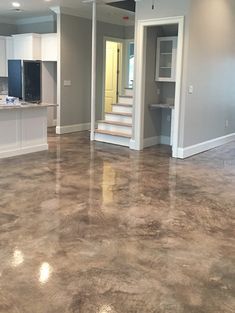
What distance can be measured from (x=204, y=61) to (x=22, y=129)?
3.45m

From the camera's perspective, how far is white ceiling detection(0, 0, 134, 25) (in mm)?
7762

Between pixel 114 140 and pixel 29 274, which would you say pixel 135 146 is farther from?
pixel 29 274

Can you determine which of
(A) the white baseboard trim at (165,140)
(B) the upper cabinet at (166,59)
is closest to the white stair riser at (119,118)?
(A) the white baseboard trim at (165,140)

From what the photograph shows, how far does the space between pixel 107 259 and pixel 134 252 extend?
0.26 metres

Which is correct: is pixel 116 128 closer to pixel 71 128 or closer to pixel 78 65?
pixel 71 128

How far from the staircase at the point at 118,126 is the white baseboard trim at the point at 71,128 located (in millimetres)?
1136

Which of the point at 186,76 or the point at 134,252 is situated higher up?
the point at 186,76

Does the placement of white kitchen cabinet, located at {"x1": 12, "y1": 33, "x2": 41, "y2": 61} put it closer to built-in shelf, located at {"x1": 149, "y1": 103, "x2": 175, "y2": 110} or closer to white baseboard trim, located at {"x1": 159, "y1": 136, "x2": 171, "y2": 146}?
built-in shelf, located at {"x1": 149, "y1": 103, "x2": 175, "y2": 110}

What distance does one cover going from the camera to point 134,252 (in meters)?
3.16

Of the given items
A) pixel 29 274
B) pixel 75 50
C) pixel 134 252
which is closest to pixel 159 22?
pixel 75 50

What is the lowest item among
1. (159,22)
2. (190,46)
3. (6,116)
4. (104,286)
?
(104,286)

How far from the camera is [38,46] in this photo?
360 inches

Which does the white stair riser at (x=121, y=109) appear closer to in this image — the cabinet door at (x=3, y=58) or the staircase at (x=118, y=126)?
the staircase at (x=118, y=126)

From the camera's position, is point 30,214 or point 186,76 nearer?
point 30,214
